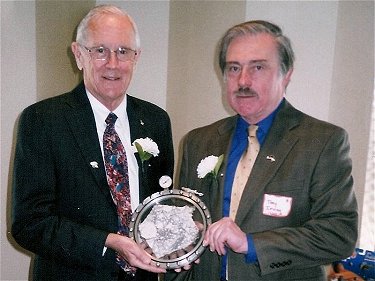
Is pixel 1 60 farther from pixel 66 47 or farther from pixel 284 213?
pixel 284 213

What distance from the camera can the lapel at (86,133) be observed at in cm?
175

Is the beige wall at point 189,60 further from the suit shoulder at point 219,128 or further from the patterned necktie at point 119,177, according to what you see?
the suit shoulder at point 219,128

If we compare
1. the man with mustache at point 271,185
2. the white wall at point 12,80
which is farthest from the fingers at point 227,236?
the white wall at point 12,80

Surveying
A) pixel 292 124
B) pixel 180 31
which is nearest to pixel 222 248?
pixel 292 124

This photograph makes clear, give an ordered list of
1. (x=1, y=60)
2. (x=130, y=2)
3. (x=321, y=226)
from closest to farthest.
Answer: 1. (x=321, y=226)
2. (x=1, y=60)
3. (x=130, y=2)

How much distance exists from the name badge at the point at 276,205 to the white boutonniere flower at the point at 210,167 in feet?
0.80

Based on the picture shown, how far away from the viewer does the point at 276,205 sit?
1.51 metres

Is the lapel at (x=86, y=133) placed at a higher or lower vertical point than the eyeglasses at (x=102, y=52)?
lower

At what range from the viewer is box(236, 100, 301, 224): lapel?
1.53m

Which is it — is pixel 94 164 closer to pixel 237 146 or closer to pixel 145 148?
pixel 145 148

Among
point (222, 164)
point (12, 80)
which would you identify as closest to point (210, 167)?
point (222, 164)

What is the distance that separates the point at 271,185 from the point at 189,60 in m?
1.99

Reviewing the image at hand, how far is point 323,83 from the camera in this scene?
2908mm

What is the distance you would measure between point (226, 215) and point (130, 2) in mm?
2197
